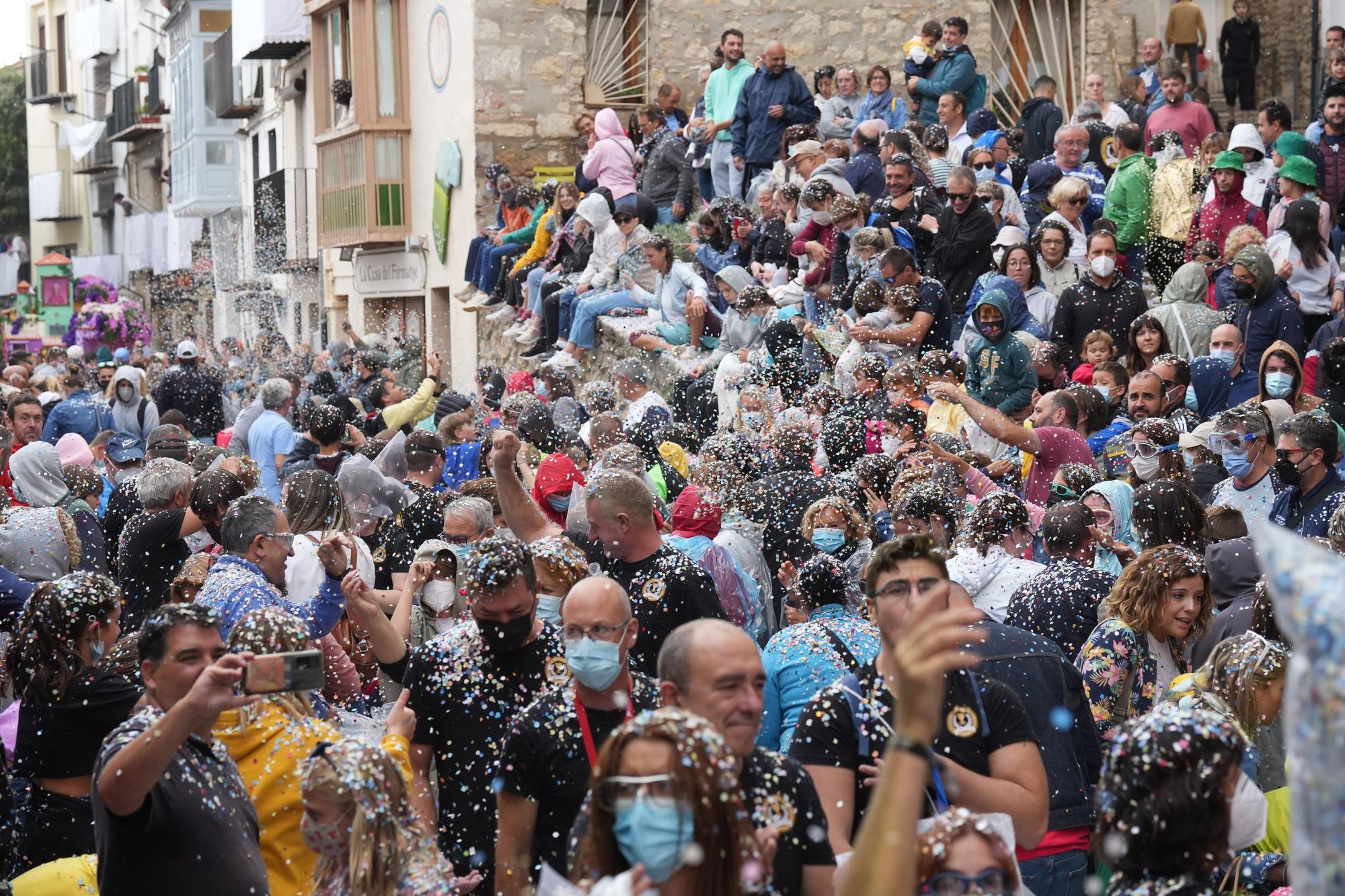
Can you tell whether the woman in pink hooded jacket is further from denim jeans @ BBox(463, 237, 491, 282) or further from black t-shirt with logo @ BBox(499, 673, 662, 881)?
black t-shirt with logo @ BBox(499, 673, 662, 881)

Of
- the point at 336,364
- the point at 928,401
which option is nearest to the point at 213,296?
the point at 336,364

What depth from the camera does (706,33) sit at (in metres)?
21.1

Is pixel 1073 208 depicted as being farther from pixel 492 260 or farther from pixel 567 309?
pixel 492 260

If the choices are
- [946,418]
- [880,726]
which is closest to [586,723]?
[880,726]

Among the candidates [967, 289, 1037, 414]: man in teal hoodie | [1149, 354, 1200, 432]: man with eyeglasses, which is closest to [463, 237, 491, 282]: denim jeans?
[967, 289, 1037, 414]: man in teal hoodie

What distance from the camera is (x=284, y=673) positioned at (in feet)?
12.6

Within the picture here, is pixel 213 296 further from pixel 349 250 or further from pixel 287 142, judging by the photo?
pixel 349 250

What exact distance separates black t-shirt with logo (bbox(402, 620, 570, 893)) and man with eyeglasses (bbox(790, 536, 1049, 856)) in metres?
1.02

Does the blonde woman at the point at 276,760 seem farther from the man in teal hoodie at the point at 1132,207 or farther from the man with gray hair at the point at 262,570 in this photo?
the man in teal hoodie at the point at 1132,207

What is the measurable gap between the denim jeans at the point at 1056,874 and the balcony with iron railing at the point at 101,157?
4934cm

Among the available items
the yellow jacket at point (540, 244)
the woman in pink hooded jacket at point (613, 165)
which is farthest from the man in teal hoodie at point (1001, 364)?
the yellow jacket at point (540, 244)

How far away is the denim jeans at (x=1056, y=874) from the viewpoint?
433 centimetres

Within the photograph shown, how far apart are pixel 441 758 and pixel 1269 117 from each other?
963 centimetres

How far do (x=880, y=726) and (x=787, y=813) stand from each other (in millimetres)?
431
